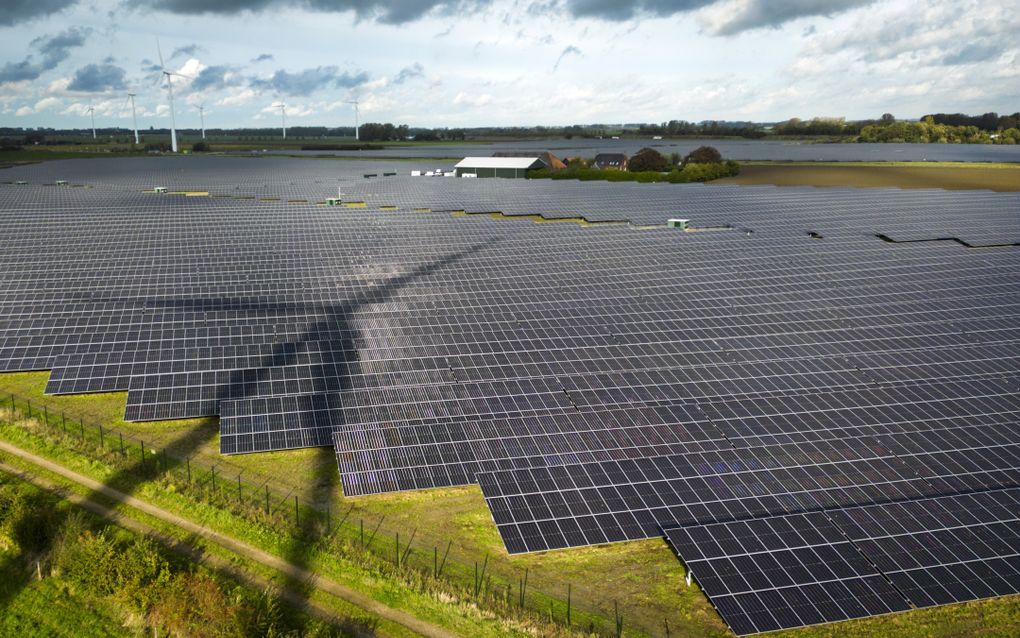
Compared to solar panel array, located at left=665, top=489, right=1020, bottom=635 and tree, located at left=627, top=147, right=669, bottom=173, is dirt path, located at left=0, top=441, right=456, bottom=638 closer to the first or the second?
solar panel array, located at left=665, top=489, right=1020, bottom=635

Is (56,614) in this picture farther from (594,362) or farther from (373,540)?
(594,362)

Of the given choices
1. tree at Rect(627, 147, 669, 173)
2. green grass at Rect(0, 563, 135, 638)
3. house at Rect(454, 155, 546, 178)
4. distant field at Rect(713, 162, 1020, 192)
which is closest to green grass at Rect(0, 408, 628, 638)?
green grass at Rect(0, 563, 135, 638)

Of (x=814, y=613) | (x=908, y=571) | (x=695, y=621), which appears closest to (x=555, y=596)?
(x=695, y=621)

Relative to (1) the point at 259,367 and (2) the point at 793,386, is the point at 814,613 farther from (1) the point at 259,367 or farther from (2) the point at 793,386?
(1) the point at 259,367

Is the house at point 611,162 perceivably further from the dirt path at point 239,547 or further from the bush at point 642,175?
the dirt path at point 239,547

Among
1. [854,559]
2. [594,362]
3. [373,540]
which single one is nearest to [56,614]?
[373,540]

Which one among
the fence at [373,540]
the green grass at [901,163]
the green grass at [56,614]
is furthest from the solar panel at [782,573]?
the green grass at [901,163]

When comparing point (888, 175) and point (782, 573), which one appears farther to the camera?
point (888, 175)
